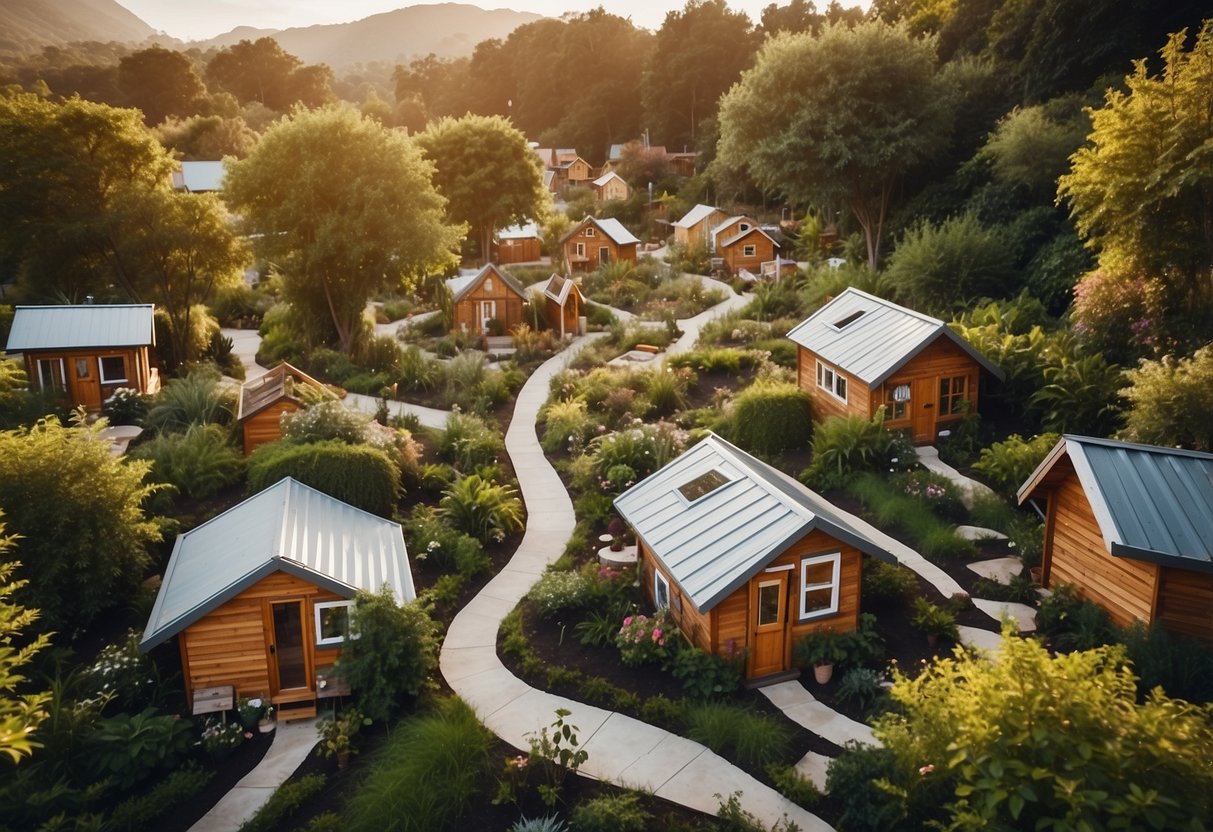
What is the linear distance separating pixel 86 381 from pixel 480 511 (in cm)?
1330

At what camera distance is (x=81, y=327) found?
23.0 metres

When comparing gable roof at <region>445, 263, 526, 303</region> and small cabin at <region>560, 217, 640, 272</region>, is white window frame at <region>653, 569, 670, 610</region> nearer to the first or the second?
gable roof at <region>445, 263, 526, 303</region>

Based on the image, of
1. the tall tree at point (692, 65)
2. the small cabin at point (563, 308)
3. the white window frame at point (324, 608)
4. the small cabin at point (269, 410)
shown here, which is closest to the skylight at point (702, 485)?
the white window frame at point (324, 608)

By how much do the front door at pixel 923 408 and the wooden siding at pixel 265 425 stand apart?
14258 millimetres

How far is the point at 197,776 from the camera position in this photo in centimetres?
1012

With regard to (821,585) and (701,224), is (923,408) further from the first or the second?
(701,224)

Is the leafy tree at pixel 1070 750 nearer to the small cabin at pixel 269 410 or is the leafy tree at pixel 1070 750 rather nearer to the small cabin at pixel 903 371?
the small cabin at pixel 903 371

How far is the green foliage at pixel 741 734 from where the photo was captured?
1025 cm

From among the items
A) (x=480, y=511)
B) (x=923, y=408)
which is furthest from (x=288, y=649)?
(x=923, y=408)

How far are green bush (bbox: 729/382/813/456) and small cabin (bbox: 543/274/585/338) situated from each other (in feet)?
43.2

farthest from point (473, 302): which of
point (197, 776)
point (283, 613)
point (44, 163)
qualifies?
point (197, 776)

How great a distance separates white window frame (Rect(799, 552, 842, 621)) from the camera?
1191 cm

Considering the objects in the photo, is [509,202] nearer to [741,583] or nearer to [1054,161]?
[1054,161]

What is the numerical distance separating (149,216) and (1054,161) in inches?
1111
